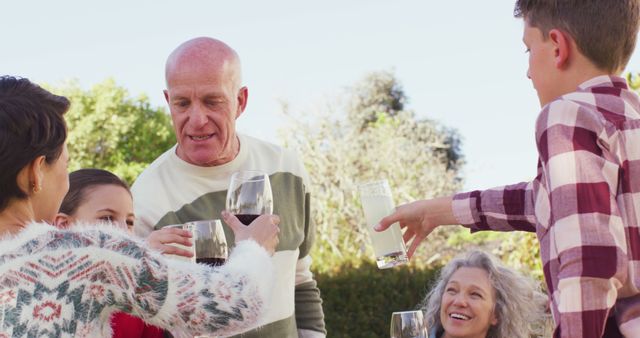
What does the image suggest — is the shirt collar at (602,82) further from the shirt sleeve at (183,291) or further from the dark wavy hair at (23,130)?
the dark wavy hair at (23,130)

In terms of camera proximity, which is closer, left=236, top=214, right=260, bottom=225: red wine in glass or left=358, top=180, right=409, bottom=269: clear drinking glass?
left=236, top=214, right=260, bottom=225: red wine in glass

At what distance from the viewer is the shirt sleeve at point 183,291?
8.55ft

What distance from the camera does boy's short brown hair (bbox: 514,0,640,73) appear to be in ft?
8.38

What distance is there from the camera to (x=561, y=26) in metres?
2.57

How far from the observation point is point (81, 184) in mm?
3789

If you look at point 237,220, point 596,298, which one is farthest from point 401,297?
point 596,298

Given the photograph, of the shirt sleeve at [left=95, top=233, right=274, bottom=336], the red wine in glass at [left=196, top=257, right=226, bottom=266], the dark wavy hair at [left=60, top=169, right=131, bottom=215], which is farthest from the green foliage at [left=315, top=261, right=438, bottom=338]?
the shirt sleeve at [left=95, top=233, right=274, bottom=336]

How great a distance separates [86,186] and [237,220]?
932mm

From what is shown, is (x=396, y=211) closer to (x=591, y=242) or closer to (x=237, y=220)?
(x=237, y=220)

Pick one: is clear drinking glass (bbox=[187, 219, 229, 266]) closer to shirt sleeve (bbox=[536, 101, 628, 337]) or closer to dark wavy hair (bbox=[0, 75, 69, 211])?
dark wavy hair (bbox=[0, 75, 69, 211])

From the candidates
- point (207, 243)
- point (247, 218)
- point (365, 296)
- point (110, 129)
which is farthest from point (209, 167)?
point (110, 129)

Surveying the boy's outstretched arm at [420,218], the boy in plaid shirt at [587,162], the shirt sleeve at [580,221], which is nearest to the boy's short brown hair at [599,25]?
the boy in plaid shirt at [587,162]

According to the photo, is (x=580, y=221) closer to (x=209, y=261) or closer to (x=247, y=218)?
(x=247, y=218)

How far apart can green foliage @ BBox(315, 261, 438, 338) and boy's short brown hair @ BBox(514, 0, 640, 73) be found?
873 cm
